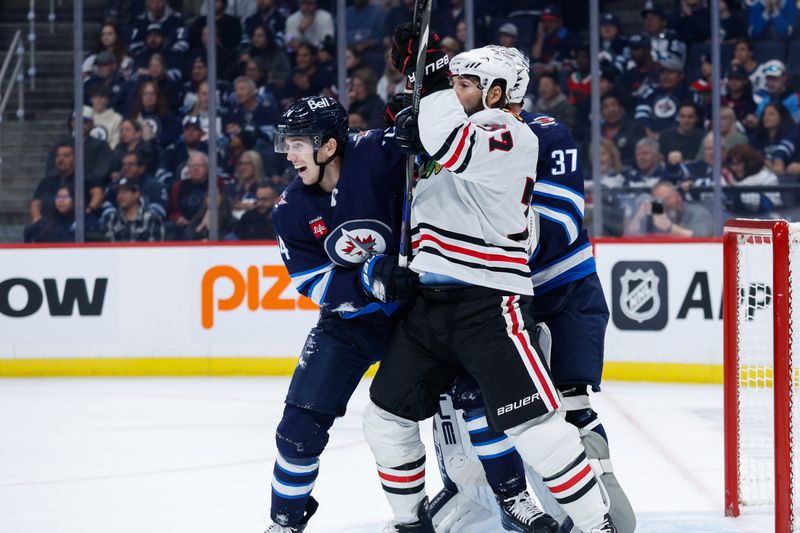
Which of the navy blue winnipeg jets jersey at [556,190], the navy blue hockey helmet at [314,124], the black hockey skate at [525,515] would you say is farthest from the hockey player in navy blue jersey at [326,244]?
the black hockey skate at [525,515]

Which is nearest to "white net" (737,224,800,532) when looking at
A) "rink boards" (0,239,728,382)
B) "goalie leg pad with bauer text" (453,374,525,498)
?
"goalie leg pad with bauer text" (453,374,525,498)

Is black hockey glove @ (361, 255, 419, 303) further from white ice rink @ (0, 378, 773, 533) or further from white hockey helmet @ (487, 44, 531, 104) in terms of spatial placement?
white ice rink @ (0, 378, 773, 533)

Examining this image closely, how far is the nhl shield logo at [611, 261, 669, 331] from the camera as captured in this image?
19.6ft

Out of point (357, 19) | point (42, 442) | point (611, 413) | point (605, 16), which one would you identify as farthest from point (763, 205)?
point (42, 442)

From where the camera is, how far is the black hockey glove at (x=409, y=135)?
2.48 m

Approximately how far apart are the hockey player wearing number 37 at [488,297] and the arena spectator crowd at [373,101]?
3941 millimetres

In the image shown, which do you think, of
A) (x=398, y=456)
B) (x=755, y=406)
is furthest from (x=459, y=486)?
(x=755, y=406)

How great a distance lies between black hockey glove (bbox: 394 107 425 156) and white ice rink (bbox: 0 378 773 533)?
1113mm

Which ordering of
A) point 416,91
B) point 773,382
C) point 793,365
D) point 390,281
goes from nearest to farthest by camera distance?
point 416,91, point 390,281, point 773,382, point 793,365

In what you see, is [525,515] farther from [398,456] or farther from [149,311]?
[149,311]

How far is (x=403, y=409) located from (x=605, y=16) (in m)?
4.72

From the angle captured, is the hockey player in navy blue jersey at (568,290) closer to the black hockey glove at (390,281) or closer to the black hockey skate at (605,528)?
the black hockey skate at (605,528)

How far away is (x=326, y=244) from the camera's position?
2.77 m

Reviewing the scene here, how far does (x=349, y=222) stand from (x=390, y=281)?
22cm
